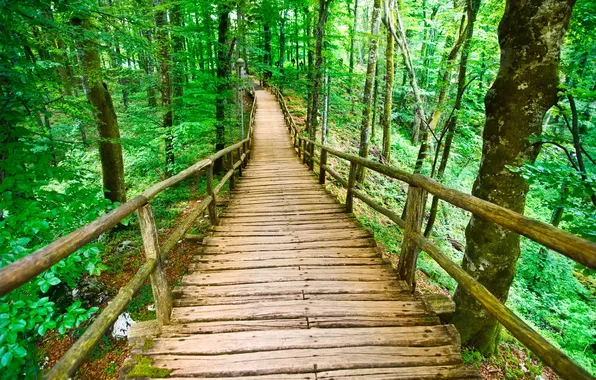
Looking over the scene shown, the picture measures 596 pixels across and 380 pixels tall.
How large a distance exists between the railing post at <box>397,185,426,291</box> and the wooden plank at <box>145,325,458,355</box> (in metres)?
0.70

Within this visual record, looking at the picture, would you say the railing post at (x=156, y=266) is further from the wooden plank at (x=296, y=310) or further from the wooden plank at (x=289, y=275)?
the wooden plank at (x=289, y=275)

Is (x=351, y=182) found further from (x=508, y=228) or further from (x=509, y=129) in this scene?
(x=508, y=228)

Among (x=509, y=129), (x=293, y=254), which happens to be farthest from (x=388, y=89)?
(x=293, y=254)

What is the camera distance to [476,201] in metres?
2.02

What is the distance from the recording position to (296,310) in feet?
9.34

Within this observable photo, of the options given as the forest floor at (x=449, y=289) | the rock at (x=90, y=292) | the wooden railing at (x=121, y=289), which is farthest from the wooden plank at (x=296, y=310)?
the rock at (x=90, y=292)

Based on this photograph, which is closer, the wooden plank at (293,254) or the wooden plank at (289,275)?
the wooden plank at (289,275)

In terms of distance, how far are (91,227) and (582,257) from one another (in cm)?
253

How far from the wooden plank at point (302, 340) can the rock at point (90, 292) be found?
4016 mm

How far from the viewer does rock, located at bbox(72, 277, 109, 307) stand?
545cm

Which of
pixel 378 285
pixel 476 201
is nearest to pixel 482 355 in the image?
pixel 378 285

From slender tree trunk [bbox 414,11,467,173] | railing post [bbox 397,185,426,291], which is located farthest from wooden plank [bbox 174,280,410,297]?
slender tree trunk [bbox 414,11,467,173]

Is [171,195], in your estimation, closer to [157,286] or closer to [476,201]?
[157,286]

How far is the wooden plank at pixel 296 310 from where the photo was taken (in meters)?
2.77
